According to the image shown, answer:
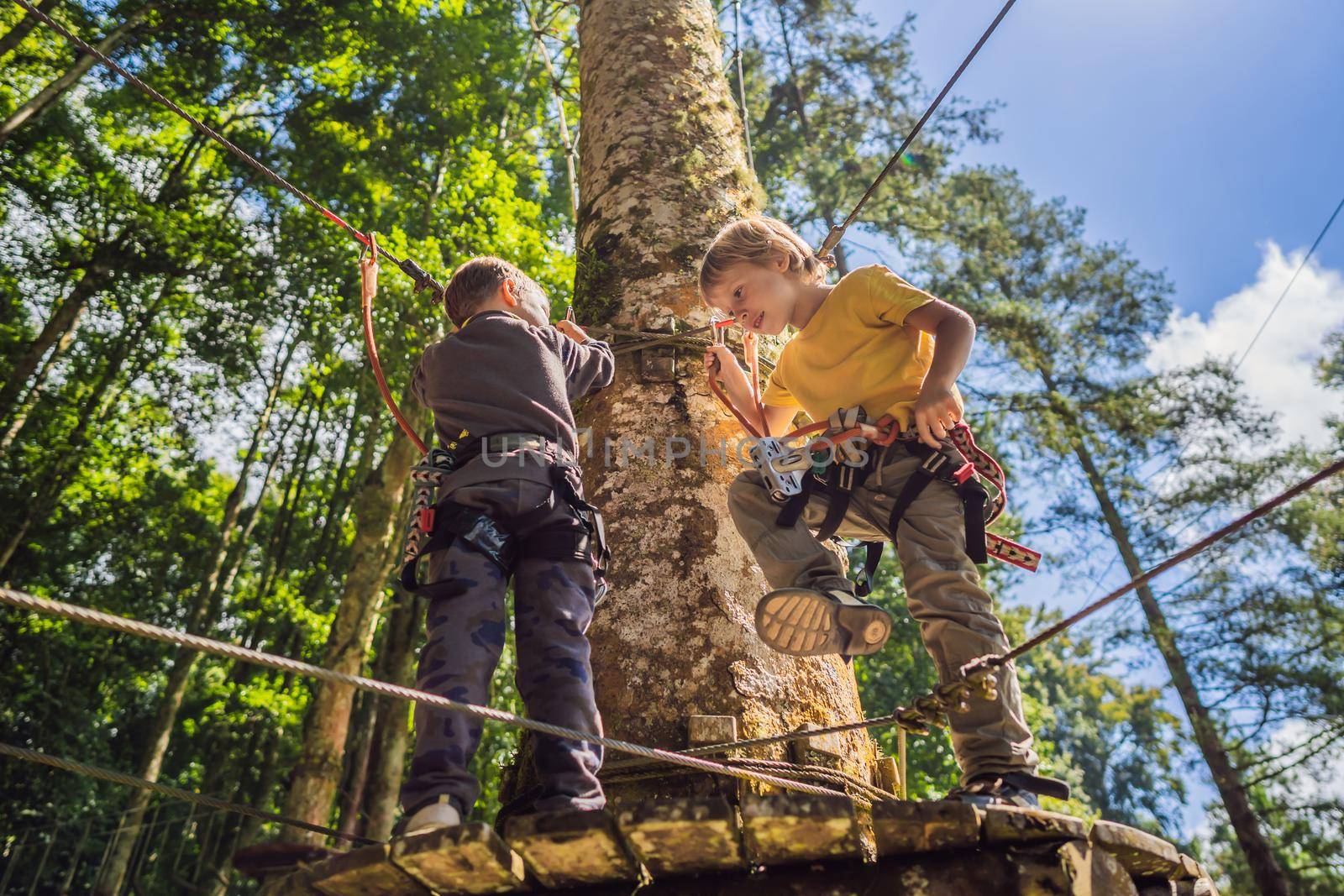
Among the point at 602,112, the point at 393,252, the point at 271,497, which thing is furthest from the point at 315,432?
the point at 602,112

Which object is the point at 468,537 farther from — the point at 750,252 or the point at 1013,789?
the point at 1013,789

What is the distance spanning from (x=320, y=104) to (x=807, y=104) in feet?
28.8

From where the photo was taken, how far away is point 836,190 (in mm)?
15141

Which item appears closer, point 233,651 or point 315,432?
point 233,651

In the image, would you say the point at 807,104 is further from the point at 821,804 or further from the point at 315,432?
the point at 821,804

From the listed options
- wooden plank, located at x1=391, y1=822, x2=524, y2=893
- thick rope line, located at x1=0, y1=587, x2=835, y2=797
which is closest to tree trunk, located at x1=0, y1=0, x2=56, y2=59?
thick rope line, located at x1=0, y1=587, x2=835, y2=797

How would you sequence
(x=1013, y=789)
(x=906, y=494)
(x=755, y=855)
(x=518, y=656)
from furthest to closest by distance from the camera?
(x=906, y=494), (x=518, y=656), (x=1013, y=789), (x=755, y=855)

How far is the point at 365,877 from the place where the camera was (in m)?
1.54

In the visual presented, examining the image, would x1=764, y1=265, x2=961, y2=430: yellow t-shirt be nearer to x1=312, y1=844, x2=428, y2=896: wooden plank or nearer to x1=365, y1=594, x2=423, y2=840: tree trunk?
x1=312, y1=844, x2=428, y2=896: wooden plank

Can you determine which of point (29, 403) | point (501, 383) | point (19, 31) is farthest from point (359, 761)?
point (501, 383)

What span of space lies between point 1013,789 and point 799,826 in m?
0.72

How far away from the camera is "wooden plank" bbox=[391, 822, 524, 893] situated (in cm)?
144

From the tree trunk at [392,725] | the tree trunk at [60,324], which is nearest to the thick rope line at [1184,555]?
the tree trunk at [392,725]

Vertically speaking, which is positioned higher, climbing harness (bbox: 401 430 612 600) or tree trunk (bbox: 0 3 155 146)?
tree trunk (bbox: 0 3 155 146)
